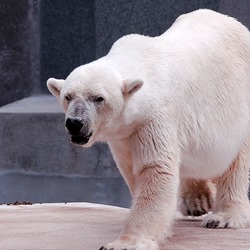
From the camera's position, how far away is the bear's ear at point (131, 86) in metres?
4.31

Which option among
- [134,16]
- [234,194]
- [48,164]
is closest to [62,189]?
[48,164]

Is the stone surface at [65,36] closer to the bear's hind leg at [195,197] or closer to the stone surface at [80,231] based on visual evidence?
A: the stone surface at [80,231]

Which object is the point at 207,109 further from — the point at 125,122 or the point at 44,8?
the point at 44,8

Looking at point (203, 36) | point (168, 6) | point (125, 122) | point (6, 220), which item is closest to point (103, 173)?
point (168, 6)

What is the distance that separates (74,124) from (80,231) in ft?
3.15

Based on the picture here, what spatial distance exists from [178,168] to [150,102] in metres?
0.37

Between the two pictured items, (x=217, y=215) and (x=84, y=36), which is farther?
(x=84, y=36)

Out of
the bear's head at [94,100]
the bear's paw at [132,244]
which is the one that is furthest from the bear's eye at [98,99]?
the bear's paw at [132,244]

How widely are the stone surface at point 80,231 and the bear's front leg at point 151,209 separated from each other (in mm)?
136

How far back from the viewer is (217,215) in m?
5.17

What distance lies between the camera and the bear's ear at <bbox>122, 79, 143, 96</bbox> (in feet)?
14.1

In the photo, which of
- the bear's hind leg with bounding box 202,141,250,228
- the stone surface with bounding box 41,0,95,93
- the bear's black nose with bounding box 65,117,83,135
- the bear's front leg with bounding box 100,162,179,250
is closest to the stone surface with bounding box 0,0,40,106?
the stone surface with bounding box 41,0,95,93

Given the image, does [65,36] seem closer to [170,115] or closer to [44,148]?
[44,148]

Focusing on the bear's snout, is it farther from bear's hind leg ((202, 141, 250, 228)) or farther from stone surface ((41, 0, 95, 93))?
stone surface ((41, 0, 95, 93))
